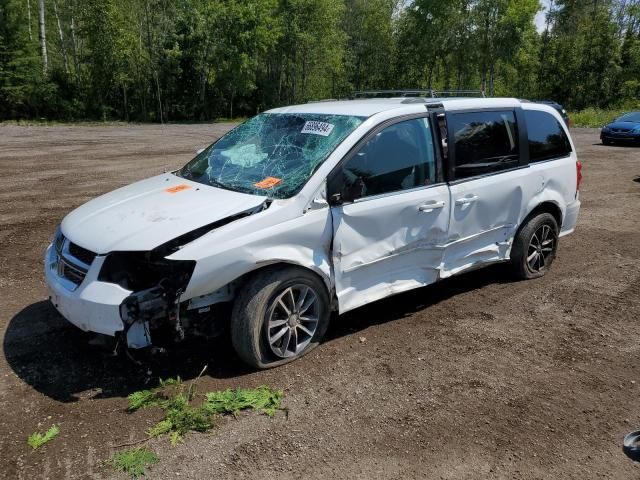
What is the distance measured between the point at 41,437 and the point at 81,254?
1.21 meters

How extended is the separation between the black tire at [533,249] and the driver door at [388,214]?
1269mm

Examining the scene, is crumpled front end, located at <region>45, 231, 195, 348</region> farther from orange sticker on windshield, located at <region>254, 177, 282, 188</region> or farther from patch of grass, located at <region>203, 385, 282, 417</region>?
orange sticker on windshield, located at <region>254, 177, 282, 188</region>

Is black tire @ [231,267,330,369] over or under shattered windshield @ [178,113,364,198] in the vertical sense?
under

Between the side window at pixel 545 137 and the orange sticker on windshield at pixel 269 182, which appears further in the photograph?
the side window at pixel 545 137

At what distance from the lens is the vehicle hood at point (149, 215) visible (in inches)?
139

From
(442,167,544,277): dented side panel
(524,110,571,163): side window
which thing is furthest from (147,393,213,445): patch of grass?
(524,110,571,163): side window

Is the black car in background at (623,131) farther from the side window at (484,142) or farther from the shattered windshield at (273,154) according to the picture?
the shattered windshield at (273,154)

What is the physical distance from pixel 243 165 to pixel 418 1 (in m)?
49.3

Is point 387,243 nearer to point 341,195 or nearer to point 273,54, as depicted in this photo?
point 341,195

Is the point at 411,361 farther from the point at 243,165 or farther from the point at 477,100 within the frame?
the point at 477,100

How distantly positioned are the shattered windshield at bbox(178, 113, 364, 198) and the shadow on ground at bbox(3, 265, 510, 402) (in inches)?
52.3

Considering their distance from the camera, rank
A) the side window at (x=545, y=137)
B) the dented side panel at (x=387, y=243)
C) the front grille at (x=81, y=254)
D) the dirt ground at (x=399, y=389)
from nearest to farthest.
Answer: the dirt ground at (x=399, y=389), the front grille at (x=81, y=254), the dented side panel at (x=387, y=243), the side window at (x=545, y=137)

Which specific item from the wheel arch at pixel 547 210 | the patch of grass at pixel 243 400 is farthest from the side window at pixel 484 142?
the patch of grass at pixel 243 400

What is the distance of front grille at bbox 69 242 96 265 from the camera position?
3602mm
